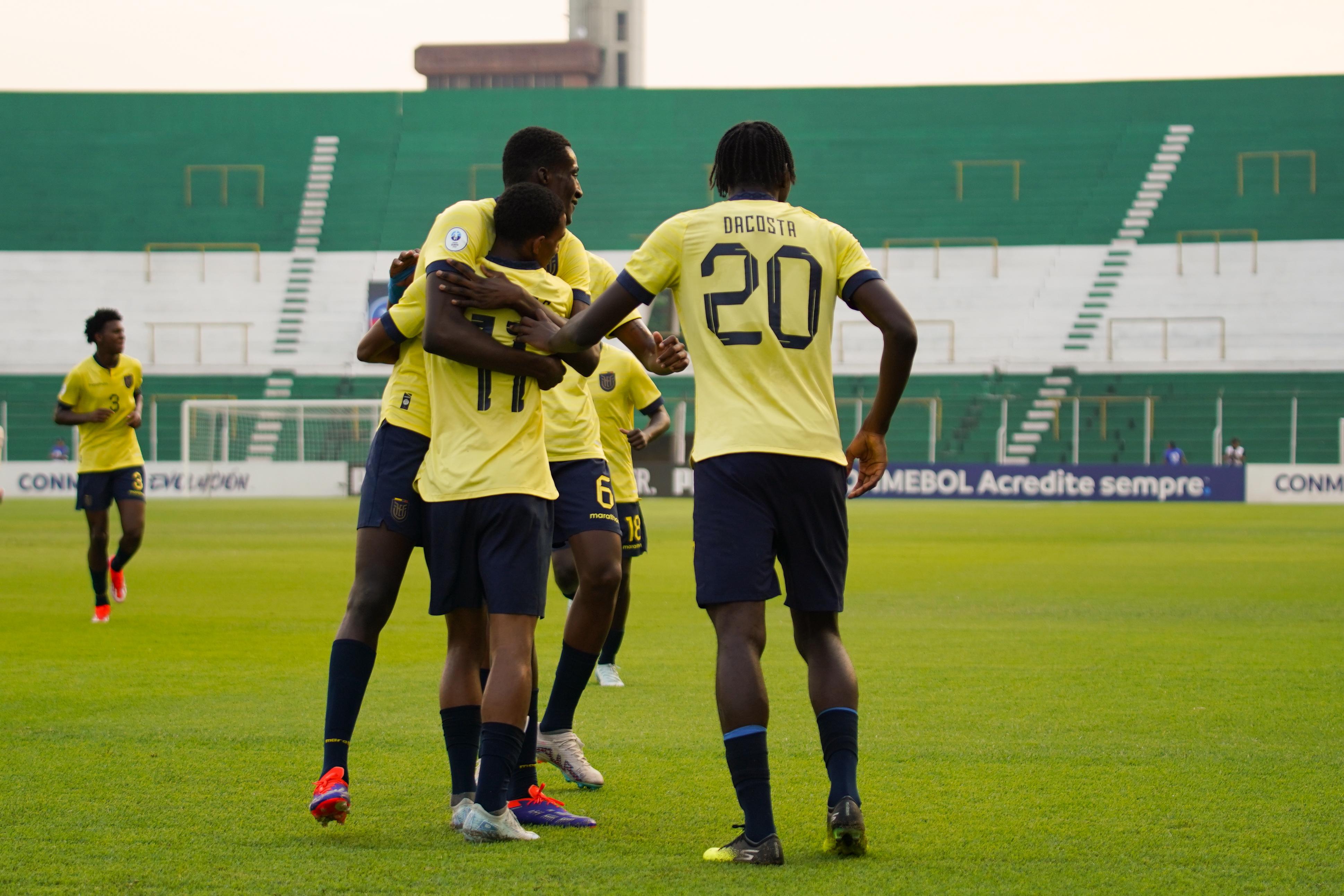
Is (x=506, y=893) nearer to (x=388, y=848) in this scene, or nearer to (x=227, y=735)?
(x=388, y=848)

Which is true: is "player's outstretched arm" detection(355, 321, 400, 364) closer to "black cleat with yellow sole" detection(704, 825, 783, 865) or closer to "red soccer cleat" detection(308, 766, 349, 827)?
"red soccer cleat" detection(308, 766, 349, 827)

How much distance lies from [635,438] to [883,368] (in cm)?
351

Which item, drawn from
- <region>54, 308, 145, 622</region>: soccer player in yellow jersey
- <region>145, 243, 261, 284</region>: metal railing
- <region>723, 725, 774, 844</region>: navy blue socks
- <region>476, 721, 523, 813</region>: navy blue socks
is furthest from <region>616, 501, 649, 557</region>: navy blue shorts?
<region>145, 243, 261, 284</region>: metal railing

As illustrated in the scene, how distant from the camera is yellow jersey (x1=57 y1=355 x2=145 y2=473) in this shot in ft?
34.8

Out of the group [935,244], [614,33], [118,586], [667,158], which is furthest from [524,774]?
[614,33]

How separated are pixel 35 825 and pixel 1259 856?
11.5 ft

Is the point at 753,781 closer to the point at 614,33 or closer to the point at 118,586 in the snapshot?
the point at 118,586

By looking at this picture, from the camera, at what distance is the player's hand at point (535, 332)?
435 cm

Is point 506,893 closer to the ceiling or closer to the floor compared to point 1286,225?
closer to the floor

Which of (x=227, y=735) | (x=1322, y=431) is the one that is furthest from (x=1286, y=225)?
(x=227, y=735)

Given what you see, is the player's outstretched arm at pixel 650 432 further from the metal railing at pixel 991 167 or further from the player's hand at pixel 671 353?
the metal railing at pixel 991 167

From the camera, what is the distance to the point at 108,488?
10773 mm

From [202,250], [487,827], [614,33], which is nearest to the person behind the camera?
[487,827]

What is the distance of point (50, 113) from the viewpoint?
5069 cm
